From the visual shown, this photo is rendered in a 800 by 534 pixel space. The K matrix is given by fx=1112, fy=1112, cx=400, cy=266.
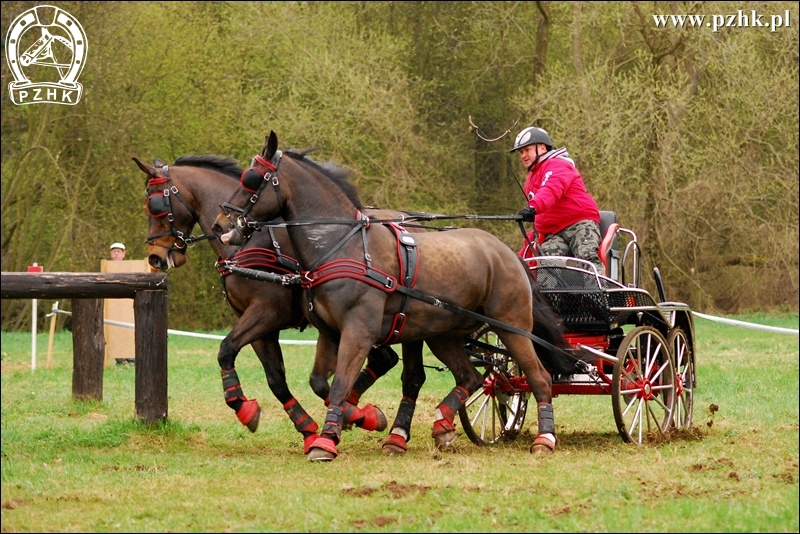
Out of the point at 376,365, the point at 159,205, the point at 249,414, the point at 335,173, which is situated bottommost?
the point at 249,414

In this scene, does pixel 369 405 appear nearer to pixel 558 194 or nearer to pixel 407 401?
pixel 407 401

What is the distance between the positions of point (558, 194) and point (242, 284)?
2484 mm

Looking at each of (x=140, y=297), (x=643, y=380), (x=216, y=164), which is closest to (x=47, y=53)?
(x=216, y=164)

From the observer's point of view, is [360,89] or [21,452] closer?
[21,452]

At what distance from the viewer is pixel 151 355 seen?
8531 mm

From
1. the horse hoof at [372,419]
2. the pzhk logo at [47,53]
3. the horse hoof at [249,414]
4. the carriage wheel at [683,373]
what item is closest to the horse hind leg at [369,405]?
the horse hoof at [372,419]

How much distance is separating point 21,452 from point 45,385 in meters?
5.16

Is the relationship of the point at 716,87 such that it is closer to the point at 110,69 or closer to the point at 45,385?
the point at 110,69

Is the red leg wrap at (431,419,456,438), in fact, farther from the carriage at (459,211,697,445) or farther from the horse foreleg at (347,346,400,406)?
the horse foreleg at (347,346,400,406)

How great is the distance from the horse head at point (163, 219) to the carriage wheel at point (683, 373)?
392 centimetres

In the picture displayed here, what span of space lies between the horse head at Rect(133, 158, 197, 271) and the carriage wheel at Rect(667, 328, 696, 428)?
3.92 metres

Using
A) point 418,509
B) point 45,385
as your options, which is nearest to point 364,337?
point 418,509

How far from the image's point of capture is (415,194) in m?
23.4

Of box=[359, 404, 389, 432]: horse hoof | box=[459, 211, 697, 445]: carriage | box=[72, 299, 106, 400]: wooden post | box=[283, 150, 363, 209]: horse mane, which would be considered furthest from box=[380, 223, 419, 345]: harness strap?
box=[72, 299, 106, 400]: wooden post
